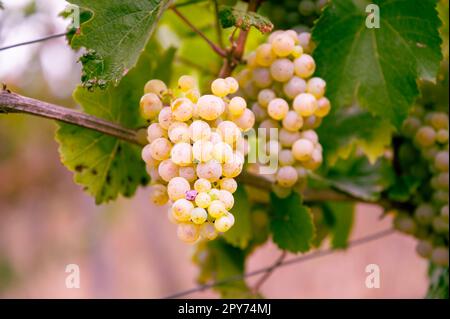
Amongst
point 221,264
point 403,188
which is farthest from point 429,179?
point 221,264

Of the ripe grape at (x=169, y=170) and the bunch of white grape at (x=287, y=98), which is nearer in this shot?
the ripe grape at (x=169, y=170)

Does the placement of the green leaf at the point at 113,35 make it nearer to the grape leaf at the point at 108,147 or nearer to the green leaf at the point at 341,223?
the grape leaf at the point at 108,147

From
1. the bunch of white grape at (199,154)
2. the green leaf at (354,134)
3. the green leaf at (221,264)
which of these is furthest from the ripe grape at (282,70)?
the green leaf at (221,264)

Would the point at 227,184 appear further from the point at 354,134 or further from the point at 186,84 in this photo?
the point at 354,134

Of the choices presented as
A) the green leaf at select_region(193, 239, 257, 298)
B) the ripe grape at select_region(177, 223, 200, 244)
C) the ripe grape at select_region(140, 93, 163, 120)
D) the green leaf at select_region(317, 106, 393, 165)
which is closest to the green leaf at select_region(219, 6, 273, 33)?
the ripe grape at select_region(140, 93, 163, 120)

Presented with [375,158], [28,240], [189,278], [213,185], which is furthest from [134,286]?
[213,185]
